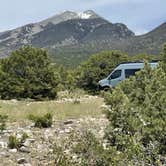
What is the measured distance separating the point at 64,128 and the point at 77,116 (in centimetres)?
367

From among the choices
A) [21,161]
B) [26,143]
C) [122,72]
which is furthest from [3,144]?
[122,72]

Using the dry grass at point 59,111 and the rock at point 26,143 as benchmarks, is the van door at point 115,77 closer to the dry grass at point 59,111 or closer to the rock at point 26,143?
the dry grass at point 59,111

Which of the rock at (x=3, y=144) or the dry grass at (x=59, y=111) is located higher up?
the rock at (x=3, y=144)

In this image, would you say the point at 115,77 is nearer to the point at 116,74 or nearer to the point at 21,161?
the point at 116,74

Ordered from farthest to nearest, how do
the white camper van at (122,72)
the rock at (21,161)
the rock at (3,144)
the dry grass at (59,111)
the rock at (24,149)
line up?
the white camper van at (122,72) → the dry grass at (59,111) → the rock at (3,144) → the rock at (24,149) → the rock at (21,161)

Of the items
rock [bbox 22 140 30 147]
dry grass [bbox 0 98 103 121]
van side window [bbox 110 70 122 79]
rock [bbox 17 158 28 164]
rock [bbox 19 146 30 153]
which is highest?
van side window [bbox 110 70 122 79]

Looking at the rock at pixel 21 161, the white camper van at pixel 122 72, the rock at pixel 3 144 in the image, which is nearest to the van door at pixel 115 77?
the white camper van at pixel 122 72

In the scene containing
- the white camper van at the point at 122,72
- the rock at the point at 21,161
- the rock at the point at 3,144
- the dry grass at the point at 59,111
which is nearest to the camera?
the rock at the point at 21,161

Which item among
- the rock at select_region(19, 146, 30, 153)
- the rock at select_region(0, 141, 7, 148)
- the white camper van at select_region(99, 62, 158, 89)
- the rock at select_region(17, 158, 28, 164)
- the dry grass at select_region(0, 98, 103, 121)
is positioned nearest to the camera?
the rock at select_region(17, 158, 28, 164)

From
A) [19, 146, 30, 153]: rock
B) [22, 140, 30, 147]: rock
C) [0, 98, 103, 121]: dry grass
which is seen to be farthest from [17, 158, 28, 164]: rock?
[0, 98, 103, 121]: dry grass

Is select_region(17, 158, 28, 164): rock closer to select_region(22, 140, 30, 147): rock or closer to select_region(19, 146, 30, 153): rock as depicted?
select_region(19, 146, 30, 153): rock

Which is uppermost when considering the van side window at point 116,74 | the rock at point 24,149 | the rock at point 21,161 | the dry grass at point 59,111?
the van side window at point 116,74

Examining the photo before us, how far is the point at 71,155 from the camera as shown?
10.3 metres

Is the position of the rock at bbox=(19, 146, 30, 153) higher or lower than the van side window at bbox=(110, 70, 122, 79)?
lower
